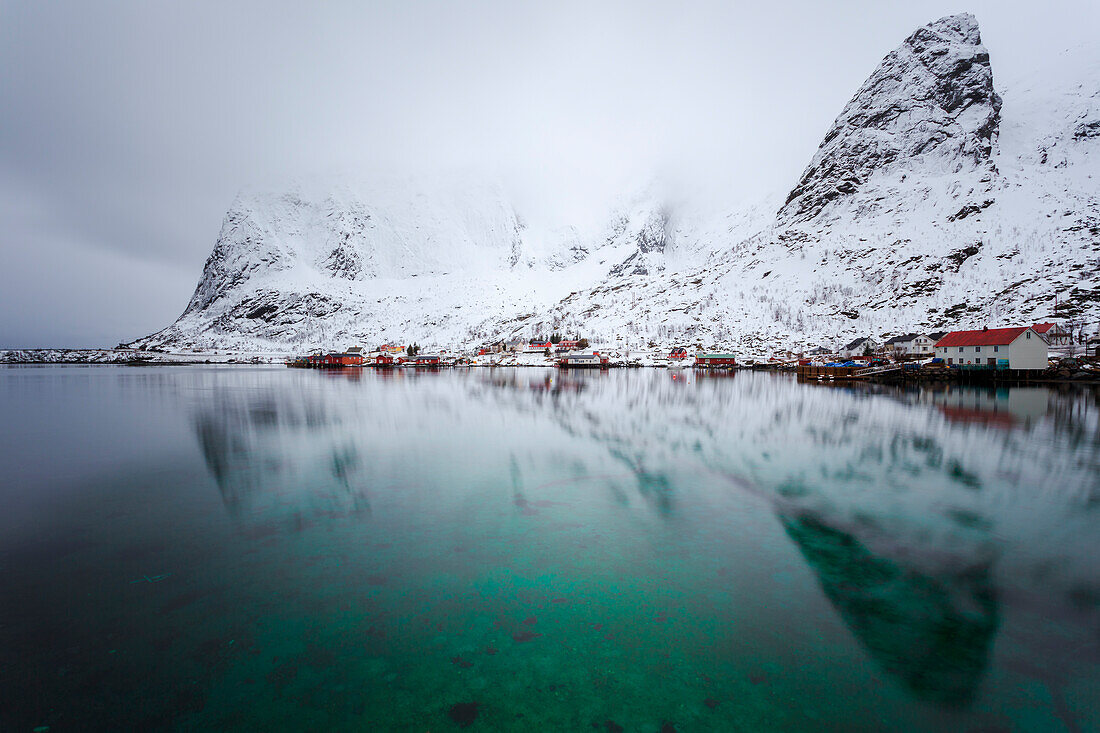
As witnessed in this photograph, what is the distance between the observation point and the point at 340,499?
11.9m

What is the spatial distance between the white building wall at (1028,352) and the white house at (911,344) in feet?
76.7

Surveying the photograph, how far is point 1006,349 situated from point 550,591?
70.9 m

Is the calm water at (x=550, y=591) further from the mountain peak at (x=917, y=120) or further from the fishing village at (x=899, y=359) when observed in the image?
the mountain peak at (x=917, y=120)

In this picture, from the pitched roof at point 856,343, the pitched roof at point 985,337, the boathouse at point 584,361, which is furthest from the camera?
the boathouse at point 584,361

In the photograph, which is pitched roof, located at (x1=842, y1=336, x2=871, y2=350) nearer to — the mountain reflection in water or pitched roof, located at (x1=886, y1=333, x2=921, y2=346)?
pitched roof, located at (x1=886, y1=333, x2=921, y2=346)

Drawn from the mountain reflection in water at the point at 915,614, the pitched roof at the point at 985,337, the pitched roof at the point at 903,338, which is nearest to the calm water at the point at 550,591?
the mountain reflection in water at the point at 915,614

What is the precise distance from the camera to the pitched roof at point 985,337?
177 feet

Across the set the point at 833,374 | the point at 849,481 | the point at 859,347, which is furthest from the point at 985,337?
the point at 849,481

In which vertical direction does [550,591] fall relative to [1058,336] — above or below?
below

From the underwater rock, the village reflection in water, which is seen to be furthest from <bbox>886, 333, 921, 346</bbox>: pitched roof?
the underwater rock

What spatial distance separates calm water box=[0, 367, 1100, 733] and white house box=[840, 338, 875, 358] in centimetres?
7980

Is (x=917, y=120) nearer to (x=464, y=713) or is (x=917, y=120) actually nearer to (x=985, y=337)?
(x=985, y=337)

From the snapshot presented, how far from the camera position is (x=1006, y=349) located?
179ft

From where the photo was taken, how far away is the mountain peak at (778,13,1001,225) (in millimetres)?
139000
